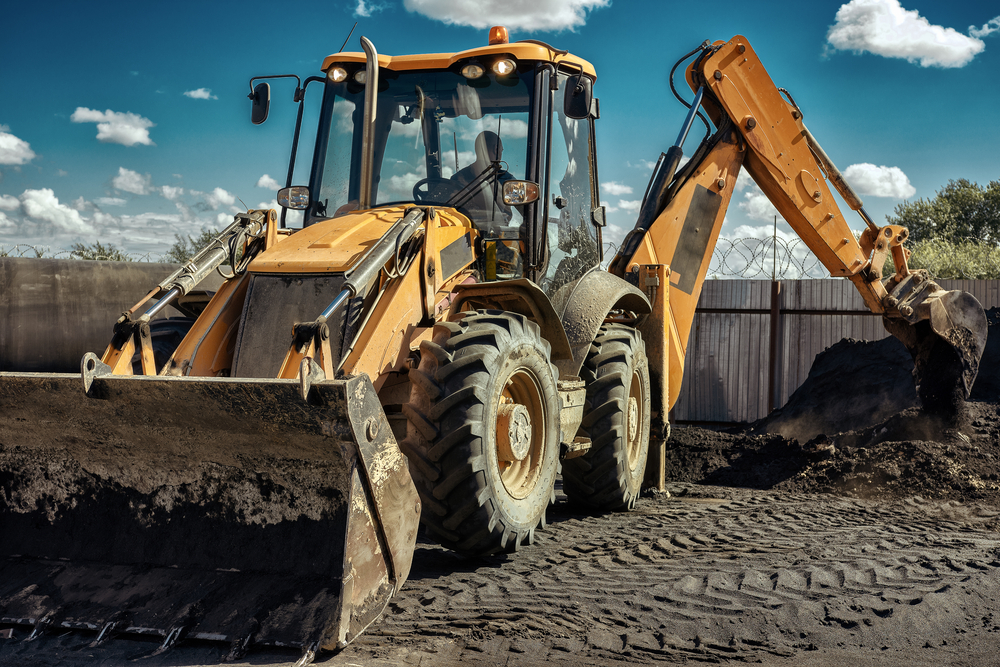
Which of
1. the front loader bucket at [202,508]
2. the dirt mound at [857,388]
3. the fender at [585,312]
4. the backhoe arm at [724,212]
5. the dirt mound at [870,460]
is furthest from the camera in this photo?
the dirt mound at [857,388]

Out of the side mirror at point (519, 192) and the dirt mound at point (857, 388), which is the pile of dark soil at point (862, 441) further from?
the side mirror at point (519, 192)

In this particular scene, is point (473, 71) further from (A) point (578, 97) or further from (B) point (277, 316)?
(B) point (277, 316)

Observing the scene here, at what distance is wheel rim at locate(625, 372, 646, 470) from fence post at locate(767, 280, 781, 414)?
19.3 feet

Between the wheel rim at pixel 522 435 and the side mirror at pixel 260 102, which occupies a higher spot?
the side mirror at pixel 260 102

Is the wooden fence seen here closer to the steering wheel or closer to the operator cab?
the operator cab

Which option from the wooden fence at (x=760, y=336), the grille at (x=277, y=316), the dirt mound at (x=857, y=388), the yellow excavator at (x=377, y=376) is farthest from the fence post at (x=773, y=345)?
the grille at (x=277, y=316)

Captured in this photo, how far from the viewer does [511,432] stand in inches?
186

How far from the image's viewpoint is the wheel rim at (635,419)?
22.2ft

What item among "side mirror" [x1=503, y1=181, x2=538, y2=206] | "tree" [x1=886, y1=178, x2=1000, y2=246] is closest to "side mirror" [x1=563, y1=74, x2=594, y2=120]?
"side mirror" [x1=503, y1=181, x2=538, y2=206]

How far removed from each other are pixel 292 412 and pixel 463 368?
3.32ft

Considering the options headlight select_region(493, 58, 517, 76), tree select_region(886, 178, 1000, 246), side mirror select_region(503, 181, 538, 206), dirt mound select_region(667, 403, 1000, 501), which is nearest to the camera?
side mirror select_region(503, 181, 538, 206)

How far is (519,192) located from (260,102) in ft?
6.55

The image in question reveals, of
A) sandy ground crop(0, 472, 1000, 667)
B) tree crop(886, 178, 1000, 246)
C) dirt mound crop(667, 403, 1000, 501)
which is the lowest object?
sandy ground crop(0, 472, 1000, 667)

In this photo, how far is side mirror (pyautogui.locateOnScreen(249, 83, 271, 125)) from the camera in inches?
233
